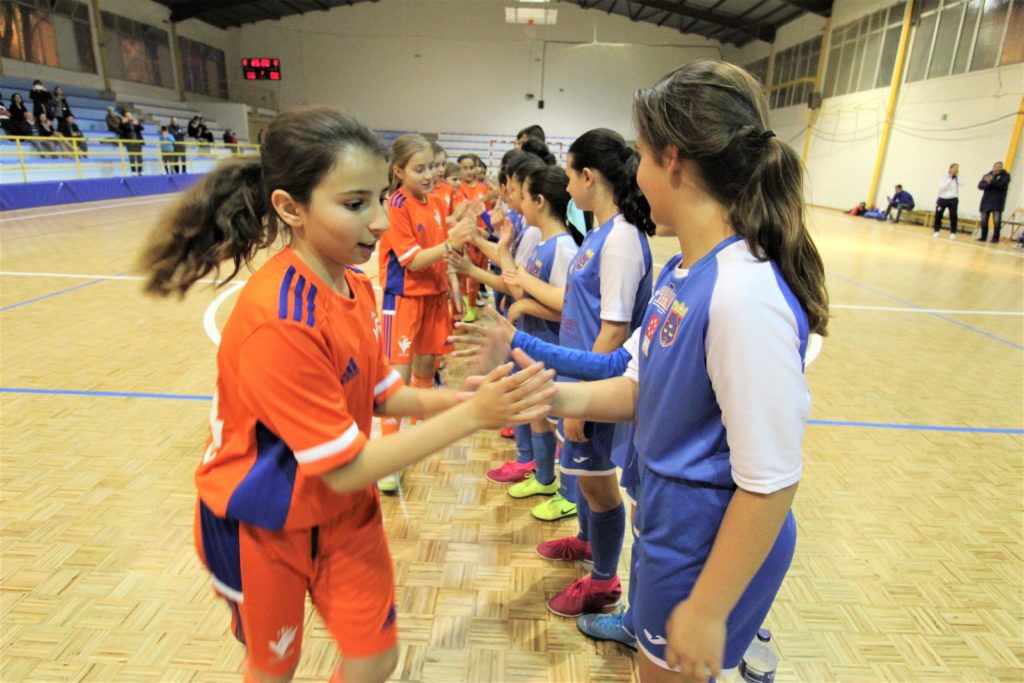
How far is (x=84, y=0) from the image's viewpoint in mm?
18156

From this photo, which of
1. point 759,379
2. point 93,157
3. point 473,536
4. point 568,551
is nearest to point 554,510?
point 568,551

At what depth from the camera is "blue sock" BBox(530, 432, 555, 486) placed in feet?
9.21

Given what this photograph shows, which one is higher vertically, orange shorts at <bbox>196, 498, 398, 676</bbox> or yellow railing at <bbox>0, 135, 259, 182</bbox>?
yellow railing at <bbox>0, 135, 259, 182</bbox>

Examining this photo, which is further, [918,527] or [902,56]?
[902,56]

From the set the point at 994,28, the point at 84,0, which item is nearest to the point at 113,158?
the point at 84,0

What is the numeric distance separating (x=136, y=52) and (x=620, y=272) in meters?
25.7

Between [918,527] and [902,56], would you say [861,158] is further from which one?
[918,527]

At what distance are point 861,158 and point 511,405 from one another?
2063cm

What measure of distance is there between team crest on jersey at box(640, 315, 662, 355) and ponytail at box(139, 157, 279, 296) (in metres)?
0.85

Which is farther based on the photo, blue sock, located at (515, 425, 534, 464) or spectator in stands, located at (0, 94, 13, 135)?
spectator in stands, located at (0, 94, 13, 135)

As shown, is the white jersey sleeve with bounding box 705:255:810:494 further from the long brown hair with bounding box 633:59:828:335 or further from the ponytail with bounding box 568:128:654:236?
the ponytail with bounding box 568:128:654:236

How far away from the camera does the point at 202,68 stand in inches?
979

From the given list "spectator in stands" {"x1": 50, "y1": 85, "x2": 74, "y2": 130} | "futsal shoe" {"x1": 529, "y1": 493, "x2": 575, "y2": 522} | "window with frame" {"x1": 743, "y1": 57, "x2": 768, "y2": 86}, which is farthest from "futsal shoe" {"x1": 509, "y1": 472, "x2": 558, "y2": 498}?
"window with frame" {"x1": 743, "y1": 57, "x2": 768, "y2": 86}

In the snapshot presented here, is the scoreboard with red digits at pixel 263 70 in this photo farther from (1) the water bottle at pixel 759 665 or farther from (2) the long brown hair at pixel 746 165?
(1) the water bottle at pixel 759 665
